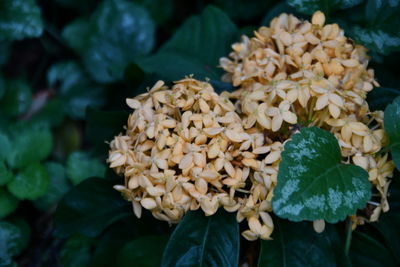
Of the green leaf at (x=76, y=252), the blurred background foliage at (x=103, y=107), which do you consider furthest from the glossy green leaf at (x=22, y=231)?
the green leaf at (x=76, y=252)

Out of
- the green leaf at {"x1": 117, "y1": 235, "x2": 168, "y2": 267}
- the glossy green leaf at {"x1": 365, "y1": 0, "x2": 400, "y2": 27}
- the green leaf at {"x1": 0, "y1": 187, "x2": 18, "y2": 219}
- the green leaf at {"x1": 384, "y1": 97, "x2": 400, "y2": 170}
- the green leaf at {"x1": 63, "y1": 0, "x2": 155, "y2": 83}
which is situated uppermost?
the glossy green leaf at {"x1": 365, "y1": 0, "x2": 400, "y2": 27}

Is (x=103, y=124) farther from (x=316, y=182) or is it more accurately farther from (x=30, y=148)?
(x=316, y=182)

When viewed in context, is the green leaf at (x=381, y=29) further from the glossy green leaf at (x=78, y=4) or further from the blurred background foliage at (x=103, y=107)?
the glossy green leaf at (x=78, y=4)

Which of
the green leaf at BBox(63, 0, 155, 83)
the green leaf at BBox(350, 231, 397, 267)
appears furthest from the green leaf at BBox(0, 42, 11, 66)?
the green leaf at BBox(350, 231, 397, 267)

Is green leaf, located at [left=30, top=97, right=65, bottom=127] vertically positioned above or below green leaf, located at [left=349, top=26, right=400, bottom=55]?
below

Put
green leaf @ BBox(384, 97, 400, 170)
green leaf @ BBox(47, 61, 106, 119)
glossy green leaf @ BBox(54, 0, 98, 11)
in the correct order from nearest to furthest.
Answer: green leaf @ BBox(384, 97, 400, 170), green leaf @ BBox(47, 61, 106, 119), glossy green leaf @ BBox(54, 0, 98, 11)

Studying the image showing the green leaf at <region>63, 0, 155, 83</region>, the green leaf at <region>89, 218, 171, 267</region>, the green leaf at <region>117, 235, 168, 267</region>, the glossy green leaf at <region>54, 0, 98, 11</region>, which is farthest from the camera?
the glossy green leaf at <region>54, 0, 98, 11</region>

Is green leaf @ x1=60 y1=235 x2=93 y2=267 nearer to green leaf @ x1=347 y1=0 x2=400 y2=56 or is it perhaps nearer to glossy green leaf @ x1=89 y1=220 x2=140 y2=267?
glossy green leaf @ x1=89 y1=220 x2=140 y2=267
